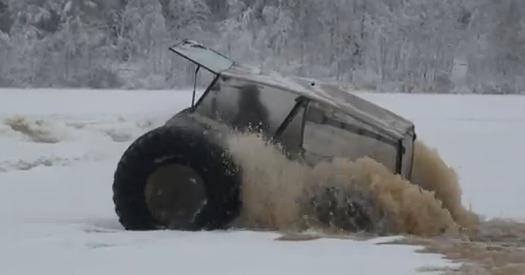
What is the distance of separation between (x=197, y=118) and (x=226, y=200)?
1271mm

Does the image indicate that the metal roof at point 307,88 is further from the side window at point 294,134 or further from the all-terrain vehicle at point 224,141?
the side window at point 294,134

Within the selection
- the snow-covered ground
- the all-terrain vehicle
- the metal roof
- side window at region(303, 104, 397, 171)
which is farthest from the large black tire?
the metal roof

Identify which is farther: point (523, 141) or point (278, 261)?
point (523, 141)

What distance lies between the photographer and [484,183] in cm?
1273

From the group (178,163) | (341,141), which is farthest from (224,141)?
(341,141)

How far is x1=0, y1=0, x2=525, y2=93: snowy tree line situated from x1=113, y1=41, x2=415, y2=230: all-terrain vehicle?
40.4 metres

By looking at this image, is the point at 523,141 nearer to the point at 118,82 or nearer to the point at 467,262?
A: the point at 467,262

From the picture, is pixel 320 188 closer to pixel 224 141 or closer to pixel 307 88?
pixel 224 141

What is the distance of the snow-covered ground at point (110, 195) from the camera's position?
573 centimetres

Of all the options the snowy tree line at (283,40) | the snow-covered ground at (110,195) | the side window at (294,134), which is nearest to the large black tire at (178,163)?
the snow-covered ground at (110,195)

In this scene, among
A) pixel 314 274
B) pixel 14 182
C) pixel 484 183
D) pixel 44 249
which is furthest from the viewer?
pixel 484 183

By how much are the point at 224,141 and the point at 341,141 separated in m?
1.02

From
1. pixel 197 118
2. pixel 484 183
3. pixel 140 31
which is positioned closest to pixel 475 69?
pixel 140 31

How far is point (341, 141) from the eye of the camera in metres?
8.13
